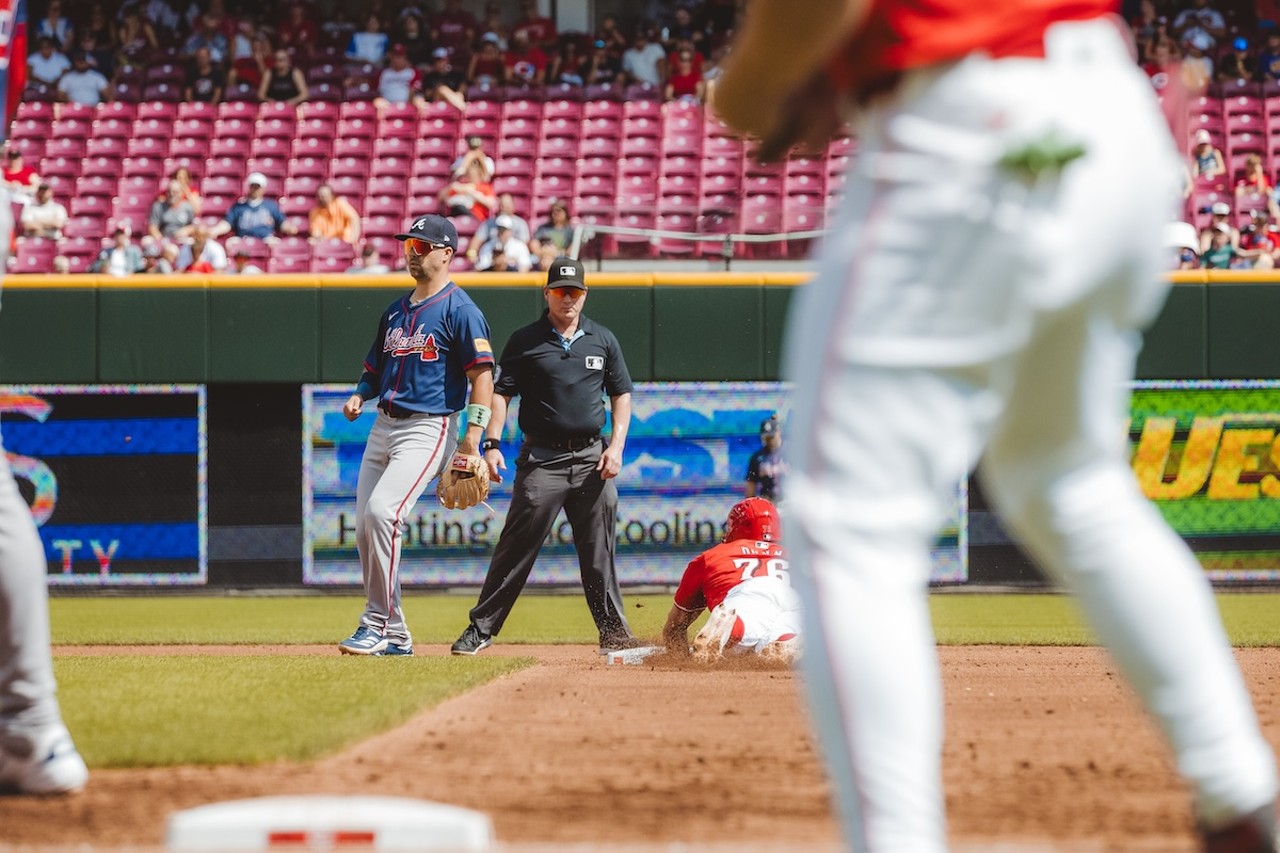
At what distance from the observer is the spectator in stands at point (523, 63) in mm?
18266

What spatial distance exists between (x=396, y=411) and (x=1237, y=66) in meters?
13.4

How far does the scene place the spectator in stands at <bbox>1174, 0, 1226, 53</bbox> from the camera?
17.7m

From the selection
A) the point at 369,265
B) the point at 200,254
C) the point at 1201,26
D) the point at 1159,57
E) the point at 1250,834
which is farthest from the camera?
the point at 1201,26

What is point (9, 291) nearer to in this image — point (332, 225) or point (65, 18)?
point (332, 225)

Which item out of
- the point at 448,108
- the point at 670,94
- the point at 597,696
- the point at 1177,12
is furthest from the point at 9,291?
the point at 1177,12

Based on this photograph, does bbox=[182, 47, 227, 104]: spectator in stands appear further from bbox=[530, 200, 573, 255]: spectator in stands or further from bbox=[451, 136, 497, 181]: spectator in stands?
bbox=[530, 200, 573, 255]: spectator in stands

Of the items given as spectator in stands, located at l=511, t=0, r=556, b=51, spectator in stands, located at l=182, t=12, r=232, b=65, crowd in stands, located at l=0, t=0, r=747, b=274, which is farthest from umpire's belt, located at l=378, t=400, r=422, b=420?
spectator in stands, located at l=182, t=12, r=232, b=65

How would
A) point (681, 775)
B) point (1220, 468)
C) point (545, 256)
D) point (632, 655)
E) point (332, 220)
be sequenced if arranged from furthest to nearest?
point (332, 220) → point (545, 256) → point (1220, 468) → point (632, 655) → point (681, 775)

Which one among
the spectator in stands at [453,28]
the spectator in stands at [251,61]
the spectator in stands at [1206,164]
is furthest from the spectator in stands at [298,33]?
the spectator in stands at [1206,164]

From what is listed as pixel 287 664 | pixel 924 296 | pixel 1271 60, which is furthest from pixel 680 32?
pixel 924 296

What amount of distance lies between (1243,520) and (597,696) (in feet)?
29.7

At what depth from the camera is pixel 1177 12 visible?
18.7 metres

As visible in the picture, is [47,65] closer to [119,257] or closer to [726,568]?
[119,257]

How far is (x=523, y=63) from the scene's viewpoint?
18422 millimetres
